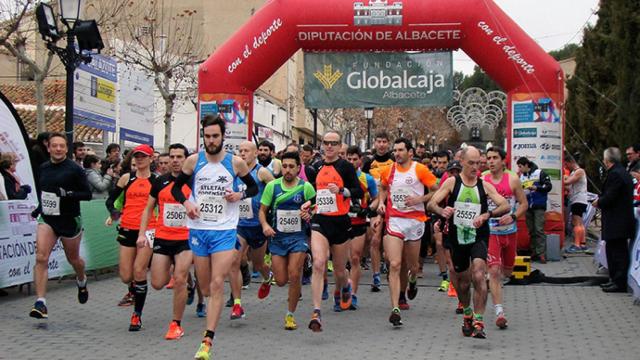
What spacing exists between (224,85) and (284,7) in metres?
1.71

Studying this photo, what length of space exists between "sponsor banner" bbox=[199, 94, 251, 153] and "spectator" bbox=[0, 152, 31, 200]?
4.49 metres

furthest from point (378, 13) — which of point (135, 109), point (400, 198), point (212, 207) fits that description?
point (135, 109)

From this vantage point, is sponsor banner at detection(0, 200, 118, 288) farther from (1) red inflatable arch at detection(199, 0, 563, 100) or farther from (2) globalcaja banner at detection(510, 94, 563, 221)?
(2) globalcaja banner at detection(510, 94, 563, 221)

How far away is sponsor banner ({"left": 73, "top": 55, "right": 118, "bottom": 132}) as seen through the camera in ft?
61.0

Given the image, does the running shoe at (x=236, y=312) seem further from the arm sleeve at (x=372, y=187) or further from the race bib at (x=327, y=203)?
the arm sleeve at (x=372, y=187)

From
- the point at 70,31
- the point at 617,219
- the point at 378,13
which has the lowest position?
the point at 617,219

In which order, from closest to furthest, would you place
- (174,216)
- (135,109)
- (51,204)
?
(174,216) < (51,204) < (135,109)

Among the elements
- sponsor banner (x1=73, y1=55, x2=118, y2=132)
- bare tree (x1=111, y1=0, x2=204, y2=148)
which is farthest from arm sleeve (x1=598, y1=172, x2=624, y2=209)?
bare tree (x1=111, y1=0, x2=204, y2=148)

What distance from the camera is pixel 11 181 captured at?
1136 centimetres

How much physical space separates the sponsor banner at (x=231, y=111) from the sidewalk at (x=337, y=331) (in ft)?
14.4

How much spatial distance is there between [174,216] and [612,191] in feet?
20.8

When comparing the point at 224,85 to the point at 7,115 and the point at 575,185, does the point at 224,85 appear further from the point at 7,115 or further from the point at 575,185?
the point at 575,185

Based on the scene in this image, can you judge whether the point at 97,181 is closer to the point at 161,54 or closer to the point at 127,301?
the point at 127,301

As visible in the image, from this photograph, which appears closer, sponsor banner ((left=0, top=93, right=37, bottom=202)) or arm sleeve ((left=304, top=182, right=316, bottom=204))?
arm sleeve ((left=304, top=182, right=316, bottom=204))
